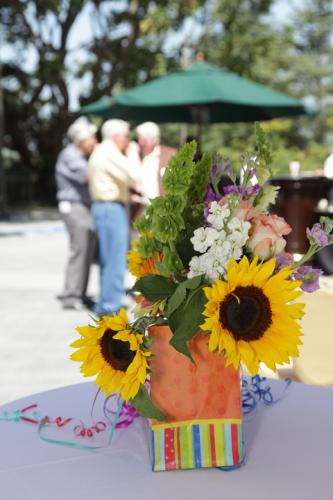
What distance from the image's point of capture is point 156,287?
164 centimetres

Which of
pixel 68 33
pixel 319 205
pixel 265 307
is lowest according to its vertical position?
pixel 319 205

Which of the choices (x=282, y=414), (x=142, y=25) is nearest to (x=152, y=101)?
(x=282, y=414)

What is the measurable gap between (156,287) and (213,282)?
13 cm

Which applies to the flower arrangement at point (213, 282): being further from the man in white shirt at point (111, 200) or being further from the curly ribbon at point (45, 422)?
the man in white shirt at point (111, 200)

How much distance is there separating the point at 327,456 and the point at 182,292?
0.54 meters

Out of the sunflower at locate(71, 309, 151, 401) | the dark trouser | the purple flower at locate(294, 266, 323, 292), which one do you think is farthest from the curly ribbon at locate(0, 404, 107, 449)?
the dark trouser

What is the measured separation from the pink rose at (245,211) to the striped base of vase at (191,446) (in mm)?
445

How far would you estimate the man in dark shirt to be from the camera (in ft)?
24.0

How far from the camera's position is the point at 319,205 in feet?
32.8

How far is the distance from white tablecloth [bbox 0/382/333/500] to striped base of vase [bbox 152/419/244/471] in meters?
0.02

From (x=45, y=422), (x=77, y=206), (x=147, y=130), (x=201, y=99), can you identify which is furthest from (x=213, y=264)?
(x=201, y=99)

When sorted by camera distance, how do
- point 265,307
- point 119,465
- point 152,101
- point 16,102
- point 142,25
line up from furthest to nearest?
point 16,102
point 142,25
point 152,101
point 119,465
point 265,307

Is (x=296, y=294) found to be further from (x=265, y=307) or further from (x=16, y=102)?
(x=16, y=102)

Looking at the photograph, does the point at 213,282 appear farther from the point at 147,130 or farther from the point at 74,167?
the point at 74,167
